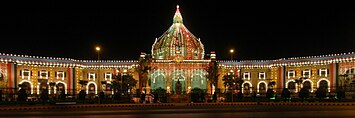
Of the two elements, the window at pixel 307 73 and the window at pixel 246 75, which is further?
the window at pixel 246 75

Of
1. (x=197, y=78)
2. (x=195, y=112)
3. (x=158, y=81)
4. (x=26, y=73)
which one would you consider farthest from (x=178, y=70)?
(x=195, y=112)

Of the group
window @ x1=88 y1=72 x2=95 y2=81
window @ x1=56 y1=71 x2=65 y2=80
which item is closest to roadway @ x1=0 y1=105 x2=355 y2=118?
window @ x1=56 y1=71 x2=65 y2=80

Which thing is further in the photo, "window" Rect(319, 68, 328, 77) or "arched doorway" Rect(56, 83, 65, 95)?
"window" Rect(319, 68, 328, 77)

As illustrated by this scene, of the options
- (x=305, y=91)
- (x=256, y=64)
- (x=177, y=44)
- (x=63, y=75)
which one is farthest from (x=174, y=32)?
(x=305, y=91)

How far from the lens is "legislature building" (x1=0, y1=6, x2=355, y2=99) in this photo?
69125mm

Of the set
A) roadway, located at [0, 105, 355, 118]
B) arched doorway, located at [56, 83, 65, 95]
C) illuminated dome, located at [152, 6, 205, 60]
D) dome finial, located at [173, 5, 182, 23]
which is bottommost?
arched doorway, located at [56, 83, 65, 95]

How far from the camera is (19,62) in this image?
6956 centimetres

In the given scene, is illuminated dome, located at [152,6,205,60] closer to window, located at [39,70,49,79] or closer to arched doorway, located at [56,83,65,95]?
arched doorway, located at [56,83,65,95]

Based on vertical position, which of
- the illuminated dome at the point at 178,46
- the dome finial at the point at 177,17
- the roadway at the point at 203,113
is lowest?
the roadway at the point at 203,113

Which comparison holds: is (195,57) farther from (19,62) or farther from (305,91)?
(305,91)

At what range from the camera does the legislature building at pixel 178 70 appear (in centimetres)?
6912

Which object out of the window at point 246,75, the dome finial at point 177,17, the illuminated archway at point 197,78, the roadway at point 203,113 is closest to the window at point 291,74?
the window at point 246,75

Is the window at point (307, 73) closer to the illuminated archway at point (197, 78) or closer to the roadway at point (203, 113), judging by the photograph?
the illuminated archway at point (197, 78)

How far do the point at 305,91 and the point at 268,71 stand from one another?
45548 mm
